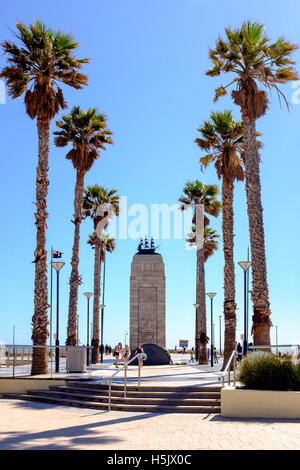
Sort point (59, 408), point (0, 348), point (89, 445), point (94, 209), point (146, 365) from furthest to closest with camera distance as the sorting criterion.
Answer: point (94, 209)
point (146, 365)
point (0, 348)
point (59, 408)
point (89, 445)

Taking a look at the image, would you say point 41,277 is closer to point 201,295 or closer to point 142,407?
point 142,407

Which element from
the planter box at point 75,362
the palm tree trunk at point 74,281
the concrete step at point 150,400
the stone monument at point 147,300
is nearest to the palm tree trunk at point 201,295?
the palm tree trunk at point 74,281

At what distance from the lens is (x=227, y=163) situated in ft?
95.6

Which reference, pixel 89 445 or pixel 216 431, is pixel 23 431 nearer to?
pixel 89 445

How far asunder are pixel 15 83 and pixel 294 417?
18790mm

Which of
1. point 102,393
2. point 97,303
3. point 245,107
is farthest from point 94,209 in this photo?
point 102,393

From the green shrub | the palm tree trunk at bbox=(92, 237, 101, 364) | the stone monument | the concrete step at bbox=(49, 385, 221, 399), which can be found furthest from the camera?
the stone monument

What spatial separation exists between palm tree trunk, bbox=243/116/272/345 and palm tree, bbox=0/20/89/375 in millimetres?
8882

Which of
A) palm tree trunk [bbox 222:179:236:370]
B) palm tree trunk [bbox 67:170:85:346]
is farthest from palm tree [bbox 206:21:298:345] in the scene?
palm tree trunk [bbox 67:170:85:346]

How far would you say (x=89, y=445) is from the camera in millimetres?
9906

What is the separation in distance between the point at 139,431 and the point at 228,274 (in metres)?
16.4

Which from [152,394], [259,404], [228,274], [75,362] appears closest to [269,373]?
[259,404]

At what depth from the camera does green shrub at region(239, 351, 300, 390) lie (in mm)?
13898

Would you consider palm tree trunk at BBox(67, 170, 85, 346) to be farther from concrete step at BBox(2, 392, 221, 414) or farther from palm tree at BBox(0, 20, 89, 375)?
concrete step at BBox(2, 392, 221, 414)
